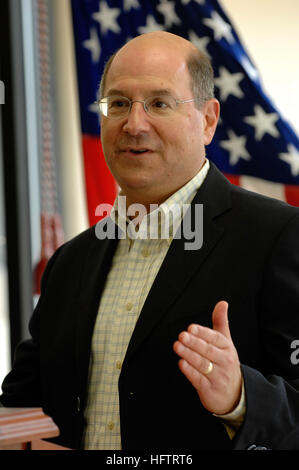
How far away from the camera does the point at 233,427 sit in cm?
133

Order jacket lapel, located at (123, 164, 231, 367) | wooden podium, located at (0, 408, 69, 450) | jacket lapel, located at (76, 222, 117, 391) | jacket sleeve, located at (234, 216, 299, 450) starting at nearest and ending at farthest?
wooden podium, located at (0, 408, 69, 450), jacket sleeve, located at (234, 216, 299, 450), jacket lapel, located at (123, 164, 231, 367), jacket lapel, located at (76, 222, 117, 391)

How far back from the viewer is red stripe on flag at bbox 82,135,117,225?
11.1 feet

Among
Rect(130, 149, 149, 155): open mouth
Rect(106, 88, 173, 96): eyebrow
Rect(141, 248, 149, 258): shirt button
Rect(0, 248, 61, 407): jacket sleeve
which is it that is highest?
Rect(106, 88, 173, 96): eyebrow

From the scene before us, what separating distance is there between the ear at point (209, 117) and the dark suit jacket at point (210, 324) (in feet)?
0.48

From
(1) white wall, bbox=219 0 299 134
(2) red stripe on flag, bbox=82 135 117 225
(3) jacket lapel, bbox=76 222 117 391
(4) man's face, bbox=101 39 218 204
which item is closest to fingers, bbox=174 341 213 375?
(3) jacket lapel, bbox=76 222 117 391

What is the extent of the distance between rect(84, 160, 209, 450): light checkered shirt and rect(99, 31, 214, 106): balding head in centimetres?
22

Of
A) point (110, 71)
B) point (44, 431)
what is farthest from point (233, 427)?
point (110, 71)

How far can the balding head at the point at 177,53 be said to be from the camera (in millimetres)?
1751

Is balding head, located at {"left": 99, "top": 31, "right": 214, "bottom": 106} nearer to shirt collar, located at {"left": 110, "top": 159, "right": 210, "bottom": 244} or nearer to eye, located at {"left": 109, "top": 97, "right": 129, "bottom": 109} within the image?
eye, located at {"left": 109, "top": 97, "right": 129, "bottom": 109}

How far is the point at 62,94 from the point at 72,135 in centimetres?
23

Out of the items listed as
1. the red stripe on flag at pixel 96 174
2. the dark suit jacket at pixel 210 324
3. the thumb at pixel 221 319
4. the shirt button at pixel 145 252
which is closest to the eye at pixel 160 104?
the dark suit jacket at pixel 210 324

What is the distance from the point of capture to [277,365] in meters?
1.45

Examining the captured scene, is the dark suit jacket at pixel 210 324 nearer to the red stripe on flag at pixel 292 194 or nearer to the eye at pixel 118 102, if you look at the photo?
the eye at pixel 118 102
